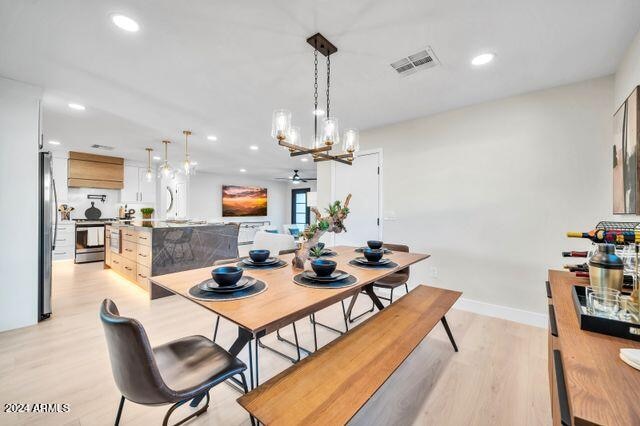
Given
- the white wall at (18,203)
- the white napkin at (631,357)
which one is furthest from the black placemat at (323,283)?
the white wall at (18,203)

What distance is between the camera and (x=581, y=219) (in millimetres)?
2580

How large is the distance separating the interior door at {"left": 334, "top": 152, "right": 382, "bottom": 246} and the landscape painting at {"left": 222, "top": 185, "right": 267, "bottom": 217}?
6.22 meters

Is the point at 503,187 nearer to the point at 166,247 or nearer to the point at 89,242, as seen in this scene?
the point at 166,247

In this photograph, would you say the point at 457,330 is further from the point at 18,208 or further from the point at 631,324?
the point at 18,208

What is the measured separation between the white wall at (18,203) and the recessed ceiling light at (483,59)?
432cm

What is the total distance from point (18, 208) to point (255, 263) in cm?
269

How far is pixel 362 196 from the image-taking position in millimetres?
4180

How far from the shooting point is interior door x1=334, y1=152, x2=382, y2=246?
13.3 feet

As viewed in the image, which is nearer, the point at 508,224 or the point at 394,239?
the point at 508,224

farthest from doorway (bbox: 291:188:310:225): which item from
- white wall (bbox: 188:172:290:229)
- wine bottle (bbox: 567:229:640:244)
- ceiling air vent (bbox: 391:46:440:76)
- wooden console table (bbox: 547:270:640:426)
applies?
wooden console table (bbox: 547:270:640:426)

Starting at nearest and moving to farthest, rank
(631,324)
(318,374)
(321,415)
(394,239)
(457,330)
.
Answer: (631,324)
(321,415)
(318,374)
(457,330)
(394,239)

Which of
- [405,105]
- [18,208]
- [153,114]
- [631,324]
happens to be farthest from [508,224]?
[18,208]

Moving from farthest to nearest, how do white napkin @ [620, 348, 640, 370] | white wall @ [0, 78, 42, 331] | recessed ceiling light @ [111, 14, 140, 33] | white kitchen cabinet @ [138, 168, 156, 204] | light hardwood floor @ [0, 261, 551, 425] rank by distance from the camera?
white kitchen cabinet @ [138, 168, 156, 204], white wall @ [0, 78, 42, 331], recessed ceiling light @ [111, 14, 140, 33], light hardwood floor @ [0, 261, 551, 425], white napkin @ [620, 348, 640, 370]

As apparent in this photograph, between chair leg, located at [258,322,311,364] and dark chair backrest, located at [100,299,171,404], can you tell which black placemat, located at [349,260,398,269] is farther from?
dark chair backrest, located at [100,299,171,404]
